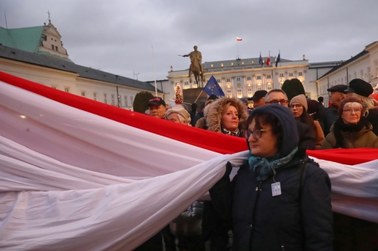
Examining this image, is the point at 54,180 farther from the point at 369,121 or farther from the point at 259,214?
the point at 369,121

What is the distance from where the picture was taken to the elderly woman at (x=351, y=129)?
317cm

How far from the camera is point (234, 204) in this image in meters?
2.00

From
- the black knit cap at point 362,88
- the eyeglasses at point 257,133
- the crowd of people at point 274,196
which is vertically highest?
the black knit cap at point 362,88

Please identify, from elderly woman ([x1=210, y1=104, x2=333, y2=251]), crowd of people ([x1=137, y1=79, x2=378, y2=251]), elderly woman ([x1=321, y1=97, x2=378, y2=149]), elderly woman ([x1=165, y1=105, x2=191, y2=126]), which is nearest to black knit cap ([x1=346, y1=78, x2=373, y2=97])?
elderly woman ([x1=321, y1=97, x2=378, y2=149])

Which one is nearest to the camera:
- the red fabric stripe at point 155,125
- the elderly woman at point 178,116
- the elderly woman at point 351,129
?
the red fabric stripe at point 155,125

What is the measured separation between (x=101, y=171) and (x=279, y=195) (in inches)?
40.8

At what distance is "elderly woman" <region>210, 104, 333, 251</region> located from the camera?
180 centimetres

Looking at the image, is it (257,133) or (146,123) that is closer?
(257,133)

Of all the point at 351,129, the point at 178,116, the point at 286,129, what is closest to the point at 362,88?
the point at 351,129

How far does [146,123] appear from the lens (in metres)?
2.33

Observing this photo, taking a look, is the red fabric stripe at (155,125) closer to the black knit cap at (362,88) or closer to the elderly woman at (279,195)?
the elderly woman at (279,195)

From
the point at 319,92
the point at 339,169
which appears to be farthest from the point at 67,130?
the point at 319,92

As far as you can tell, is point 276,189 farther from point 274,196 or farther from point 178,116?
point 178,116

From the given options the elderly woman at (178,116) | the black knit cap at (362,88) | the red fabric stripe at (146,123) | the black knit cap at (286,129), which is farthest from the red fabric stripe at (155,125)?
the black knit cap at (362,88)
